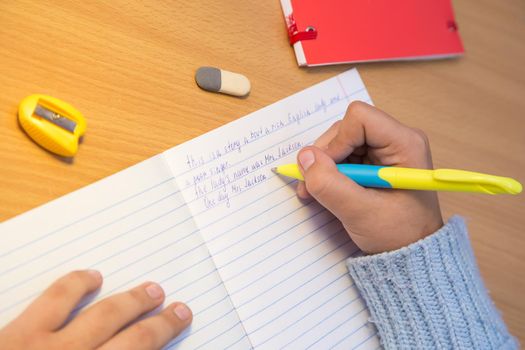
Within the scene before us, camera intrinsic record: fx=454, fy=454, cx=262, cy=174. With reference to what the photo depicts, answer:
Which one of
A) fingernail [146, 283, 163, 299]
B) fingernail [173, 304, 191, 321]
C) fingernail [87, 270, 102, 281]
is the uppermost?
fingernail [87, 270, 102, 281]

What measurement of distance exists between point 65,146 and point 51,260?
107 millimetres

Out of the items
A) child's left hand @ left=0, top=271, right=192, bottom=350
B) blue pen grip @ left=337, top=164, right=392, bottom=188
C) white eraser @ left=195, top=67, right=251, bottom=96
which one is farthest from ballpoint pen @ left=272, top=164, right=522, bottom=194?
child's left hand @ left=0, top=271, right=192, bottom=350

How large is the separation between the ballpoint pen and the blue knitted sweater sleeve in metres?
0.08

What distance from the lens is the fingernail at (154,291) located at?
0.44m

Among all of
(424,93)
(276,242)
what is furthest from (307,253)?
(424,93)

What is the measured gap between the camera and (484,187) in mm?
427

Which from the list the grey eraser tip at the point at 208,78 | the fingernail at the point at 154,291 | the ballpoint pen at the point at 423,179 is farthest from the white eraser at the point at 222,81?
the fingernail at the point at 154,291

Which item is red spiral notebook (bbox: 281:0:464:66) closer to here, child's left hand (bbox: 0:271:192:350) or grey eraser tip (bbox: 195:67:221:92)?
grey eraser tip (bbox: 195:67:221:92)

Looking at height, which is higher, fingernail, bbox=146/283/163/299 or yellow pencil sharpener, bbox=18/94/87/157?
yellow pencil sharpener, bbox=18/94/87/157

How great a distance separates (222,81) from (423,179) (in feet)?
0.80

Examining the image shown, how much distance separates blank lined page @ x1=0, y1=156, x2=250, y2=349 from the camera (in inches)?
16.3

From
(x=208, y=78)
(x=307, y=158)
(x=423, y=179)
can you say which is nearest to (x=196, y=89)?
(x=208, y=78)

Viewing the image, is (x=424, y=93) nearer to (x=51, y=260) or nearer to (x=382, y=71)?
(x=382, y=71)

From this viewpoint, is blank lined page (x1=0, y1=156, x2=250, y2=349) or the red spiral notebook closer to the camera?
blank lined page (x1=0, y1=156, x2=250, y2=349)
